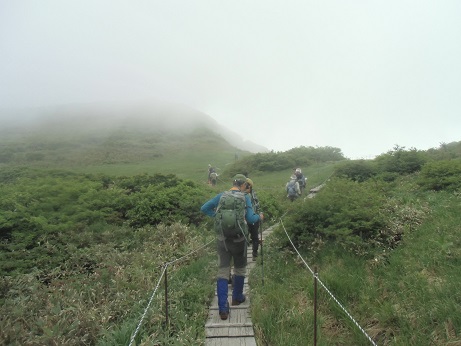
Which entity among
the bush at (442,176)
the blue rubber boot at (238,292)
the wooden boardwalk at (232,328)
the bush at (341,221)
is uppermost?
the bush at (442,176)

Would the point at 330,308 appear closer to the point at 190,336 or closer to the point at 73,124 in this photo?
the point at 190,336

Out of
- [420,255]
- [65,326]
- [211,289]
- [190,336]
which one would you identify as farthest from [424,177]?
[65,326]

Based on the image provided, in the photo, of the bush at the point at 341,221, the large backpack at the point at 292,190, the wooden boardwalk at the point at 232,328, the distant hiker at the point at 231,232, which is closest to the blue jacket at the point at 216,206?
the distant hiker at the point at 231,232

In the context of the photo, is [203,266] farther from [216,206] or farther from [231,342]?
[231,342]

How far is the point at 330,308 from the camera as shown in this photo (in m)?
5.62

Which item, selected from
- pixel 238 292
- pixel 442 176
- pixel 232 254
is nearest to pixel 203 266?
pixel 238 292

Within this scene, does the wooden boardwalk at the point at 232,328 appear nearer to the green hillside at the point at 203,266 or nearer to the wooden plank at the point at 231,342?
the wooden plank at the point at 231,342

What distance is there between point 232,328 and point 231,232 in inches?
58.7

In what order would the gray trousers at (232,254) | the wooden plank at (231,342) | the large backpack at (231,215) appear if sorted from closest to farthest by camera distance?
the wooden plank at (231,342)
the large backpack at (231,215)
the gray trousers at (232,254)

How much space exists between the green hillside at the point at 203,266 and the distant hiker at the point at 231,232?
0.47 metres

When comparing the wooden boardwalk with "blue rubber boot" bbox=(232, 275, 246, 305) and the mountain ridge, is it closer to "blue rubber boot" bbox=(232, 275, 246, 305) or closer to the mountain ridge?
"blue rubber boot" bbox=(232, 275, 246, 305)

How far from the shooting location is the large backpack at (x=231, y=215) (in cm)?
537

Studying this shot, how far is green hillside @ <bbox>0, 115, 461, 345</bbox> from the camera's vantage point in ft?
16.3

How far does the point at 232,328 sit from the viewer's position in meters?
5.19
